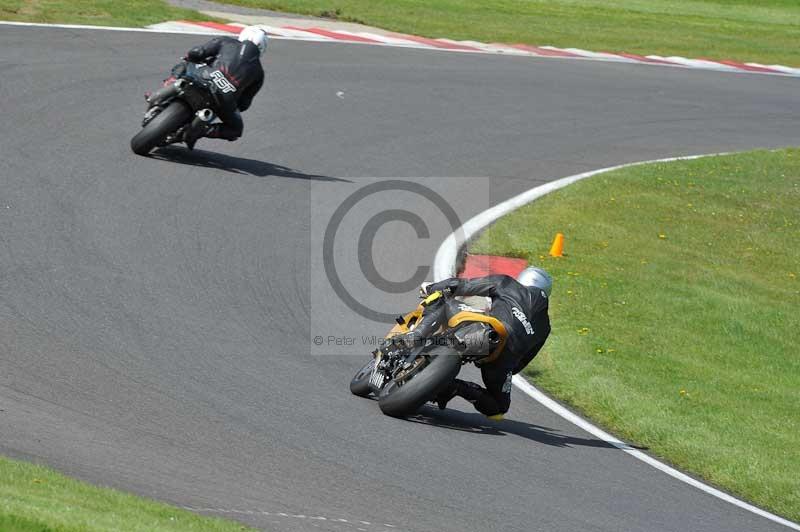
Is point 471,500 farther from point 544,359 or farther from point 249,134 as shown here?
point 249,134

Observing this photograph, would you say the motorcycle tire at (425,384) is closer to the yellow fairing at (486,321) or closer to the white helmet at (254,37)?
the yellow fairing at (486,321)

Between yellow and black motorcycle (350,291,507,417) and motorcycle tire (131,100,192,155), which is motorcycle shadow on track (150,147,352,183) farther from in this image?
yellow and black motorcycle (350,291,507,417)

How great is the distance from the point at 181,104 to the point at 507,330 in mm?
6609

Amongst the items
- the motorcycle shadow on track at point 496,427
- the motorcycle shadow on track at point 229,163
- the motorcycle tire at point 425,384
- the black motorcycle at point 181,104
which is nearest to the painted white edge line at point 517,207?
the motorcycle shadow on track at point 496,427

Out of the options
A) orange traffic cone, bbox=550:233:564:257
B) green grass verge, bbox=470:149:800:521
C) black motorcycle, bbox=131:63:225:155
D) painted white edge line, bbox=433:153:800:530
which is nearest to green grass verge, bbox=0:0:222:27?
black motorcycle, bbox=131:63:225:155

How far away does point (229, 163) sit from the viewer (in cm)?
1466

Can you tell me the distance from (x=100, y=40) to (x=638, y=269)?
9.70 meters

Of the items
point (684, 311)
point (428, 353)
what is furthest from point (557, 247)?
point (428, 353)

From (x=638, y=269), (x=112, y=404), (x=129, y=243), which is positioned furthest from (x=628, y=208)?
(x=112, y=404)

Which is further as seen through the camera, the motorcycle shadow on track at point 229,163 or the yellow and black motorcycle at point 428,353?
the motorcycle shadow on track at point 229,163

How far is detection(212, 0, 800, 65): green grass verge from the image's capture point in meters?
26.5

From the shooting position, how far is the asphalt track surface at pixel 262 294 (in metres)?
6.99

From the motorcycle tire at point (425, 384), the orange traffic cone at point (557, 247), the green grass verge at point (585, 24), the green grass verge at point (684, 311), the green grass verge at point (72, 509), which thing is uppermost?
the green grass verge at point (585, 24)

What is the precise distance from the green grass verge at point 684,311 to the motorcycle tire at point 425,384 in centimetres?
183
